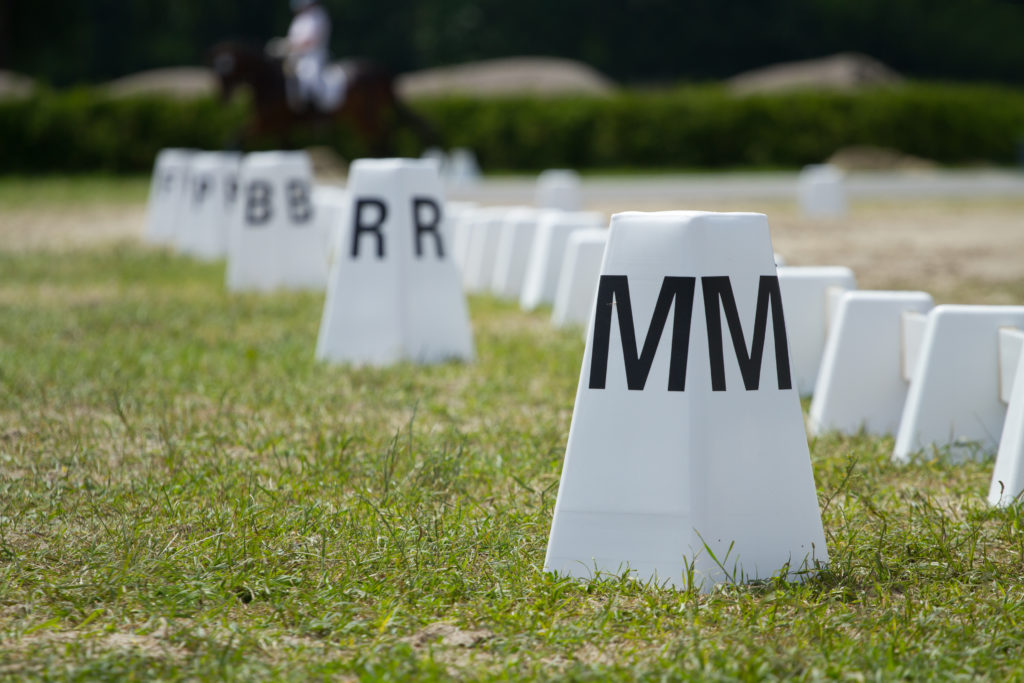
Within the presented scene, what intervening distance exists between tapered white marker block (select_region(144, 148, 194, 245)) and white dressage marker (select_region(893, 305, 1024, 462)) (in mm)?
12010

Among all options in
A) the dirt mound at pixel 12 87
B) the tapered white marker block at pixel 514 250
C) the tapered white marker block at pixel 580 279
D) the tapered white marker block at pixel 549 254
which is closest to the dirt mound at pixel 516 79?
the dirt mound at pixel 12 87

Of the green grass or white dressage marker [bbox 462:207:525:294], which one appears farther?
white dressage marker [bbox 462:207:525:294]

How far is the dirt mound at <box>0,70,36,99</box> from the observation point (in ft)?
107

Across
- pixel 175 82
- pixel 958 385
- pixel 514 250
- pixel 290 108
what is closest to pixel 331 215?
pixel 514 250

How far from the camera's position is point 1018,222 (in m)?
17.1

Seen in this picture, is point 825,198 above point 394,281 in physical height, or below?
below

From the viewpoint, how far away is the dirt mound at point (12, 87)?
32534mm

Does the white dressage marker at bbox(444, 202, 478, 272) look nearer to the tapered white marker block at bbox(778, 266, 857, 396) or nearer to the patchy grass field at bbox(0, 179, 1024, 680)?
the patchy grass field at bbox(0, 179, 1024, 680)

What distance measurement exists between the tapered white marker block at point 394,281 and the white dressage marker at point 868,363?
7.51 ft

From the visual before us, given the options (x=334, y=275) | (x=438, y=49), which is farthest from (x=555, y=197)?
(x=438, y=49)

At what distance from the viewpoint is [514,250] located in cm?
1004

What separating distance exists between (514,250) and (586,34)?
4304 cm

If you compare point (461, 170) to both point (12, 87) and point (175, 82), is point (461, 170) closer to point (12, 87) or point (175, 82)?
point (175, 82)

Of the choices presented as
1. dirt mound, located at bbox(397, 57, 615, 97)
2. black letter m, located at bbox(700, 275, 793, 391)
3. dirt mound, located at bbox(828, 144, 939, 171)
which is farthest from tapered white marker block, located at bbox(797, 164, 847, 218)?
dirt mound, located at bbox(397, 57, 615, 97)
